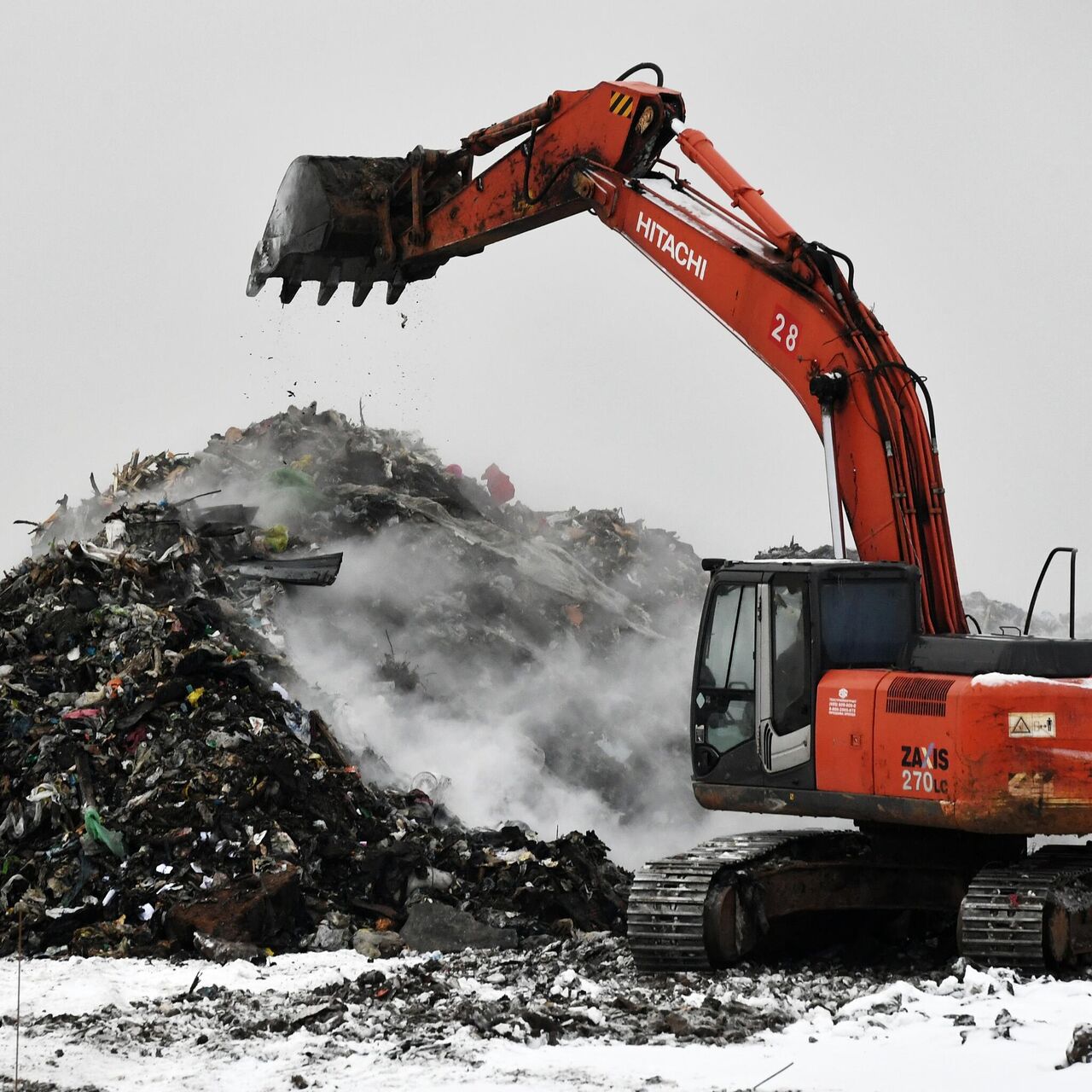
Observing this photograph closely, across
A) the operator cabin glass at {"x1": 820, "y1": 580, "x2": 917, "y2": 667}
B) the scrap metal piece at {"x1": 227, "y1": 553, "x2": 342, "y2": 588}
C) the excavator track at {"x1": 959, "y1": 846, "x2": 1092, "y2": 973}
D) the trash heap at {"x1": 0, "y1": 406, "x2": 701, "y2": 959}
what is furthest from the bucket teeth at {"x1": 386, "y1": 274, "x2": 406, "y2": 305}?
the excavator track at {"x1": 959, "y1": 846, "x2": 1092, "y2": 973}

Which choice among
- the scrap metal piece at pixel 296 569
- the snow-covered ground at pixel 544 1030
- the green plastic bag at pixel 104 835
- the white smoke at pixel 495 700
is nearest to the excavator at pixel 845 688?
the snow-covered ground at pixel 544 1030

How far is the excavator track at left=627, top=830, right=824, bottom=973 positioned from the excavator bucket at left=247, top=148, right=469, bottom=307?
184 inches

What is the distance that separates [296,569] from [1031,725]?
7417 millimetres

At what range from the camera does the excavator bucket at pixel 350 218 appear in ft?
33.9

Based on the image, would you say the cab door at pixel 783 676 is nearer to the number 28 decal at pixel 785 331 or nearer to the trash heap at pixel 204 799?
the number 28 decal at pixel 785 331

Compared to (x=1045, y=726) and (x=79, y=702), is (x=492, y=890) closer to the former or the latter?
(x=79, y=702)

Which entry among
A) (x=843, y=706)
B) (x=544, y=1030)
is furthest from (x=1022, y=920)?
(x=544, y=1030)

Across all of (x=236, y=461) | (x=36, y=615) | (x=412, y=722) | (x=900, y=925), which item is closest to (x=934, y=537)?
(x=900, y=925)

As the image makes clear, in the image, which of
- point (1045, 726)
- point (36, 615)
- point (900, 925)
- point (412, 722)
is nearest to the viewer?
point (1045, 726)

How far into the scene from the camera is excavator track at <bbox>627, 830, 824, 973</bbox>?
7.71 m

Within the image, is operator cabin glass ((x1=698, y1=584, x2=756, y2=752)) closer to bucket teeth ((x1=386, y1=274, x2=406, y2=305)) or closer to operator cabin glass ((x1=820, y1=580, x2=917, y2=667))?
operator cabin glass ((x1=820, y1=580, x2=917, y2=667))

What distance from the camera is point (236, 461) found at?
611 inches

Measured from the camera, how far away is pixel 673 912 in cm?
775

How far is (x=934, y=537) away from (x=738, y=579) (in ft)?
3.45
